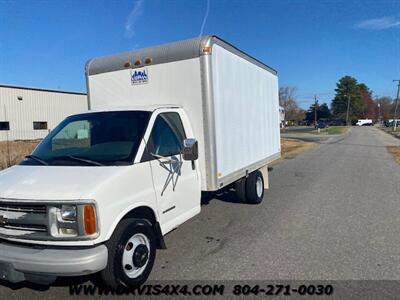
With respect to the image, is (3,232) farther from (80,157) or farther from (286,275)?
(286,275)

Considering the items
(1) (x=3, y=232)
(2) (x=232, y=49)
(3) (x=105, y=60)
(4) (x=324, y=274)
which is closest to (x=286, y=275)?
(4) (x=324, y=274)

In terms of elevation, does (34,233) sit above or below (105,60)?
below

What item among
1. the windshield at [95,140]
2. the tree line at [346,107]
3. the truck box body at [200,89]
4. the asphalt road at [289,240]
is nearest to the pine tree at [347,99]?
the tree line at [346,107]

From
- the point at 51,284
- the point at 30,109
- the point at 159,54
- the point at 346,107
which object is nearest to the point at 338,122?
the point at 346,107

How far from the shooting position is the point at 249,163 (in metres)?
7.20

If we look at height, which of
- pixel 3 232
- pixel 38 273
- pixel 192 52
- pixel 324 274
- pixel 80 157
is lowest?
pixel 324 274

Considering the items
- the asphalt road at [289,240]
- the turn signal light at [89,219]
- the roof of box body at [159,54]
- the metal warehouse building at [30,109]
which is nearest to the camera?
the turn signal light at [89,219]

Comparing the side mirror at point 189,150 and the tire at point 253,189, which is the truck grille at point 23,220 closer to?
the side mirror at point 189,150

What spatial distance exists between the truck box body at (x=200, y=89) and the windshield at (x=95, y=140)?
840 millimetres

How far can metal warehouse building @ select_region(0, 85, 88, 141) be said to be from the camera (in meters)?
35.8

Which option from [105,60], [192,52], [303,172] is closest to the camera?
[192,52]

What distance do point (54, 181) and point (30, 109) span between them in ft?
130

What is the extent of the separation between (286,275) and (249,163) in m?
3.25

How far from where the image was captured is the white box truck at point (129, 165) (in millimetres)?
3354
